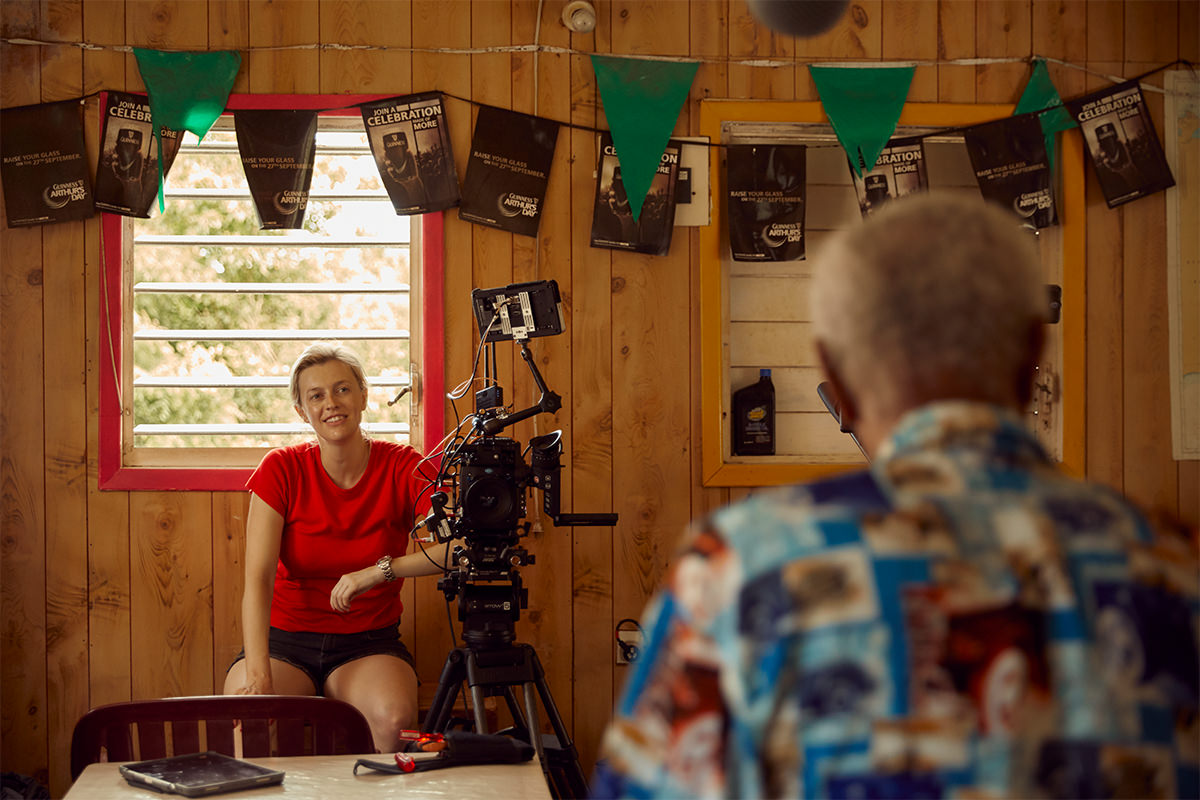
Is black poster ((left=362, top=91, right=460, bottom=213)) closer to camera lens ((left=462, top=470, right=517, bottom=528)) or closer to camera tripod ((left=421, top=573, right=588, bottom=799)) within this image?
camera lens ((left=462, top=470, right=517, bottom=528))

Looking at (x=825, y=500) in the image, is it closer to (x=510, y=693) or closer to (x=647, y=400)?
(x=510, y=693)

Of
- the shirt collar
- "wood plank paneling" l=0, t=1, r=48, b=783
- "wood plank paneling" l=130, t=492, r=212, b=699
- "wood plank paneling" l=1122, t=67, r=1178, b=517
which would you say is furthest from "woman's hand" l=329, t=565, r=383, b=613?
"wood plank paneling" l=1122, t=67, r=1178, b=517

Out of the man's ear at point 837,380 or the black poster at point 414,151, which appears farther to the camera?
the black poster at point 414,151

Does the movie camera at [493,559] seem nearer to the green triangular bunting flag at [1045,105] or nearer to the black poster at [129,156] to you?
the black poster at [129,156]

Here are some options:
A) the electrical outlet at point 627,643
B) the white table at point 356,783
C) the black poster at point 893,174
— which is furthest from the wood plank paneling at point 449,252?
the white table at point 356,783

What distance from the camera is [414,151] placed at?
9.73 ft

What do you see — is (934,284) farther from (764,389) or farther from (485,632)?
(764,389)

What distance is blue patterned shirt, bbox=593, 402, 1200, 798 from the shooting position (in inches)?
26.5

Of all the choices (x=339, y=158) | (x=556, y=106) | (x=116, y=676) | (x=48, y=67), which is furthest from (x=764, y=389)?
(x=48, y=67)

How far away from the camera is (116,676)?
2.94m

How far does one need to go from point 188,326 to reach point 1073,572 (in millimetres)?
2806

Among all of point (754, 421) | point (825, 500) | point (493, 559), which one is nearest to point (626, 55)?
point (754, 421)

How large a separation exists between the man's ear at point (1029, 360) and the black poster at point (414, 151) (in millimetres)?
2382

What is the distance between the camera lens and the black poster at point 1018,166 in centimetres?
305
